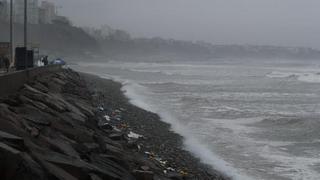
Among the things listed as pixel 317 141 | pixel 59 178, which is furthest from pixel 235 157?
pixel 59 178

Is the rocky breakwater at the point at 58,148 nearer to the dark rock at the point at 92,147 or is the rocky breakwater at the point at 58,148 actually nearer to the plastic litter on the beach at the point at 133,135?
the dark rock at the point at 92,147

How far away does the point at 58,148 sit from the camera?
802 cm

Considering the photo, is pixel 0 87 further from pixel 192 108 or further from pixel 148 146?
pixel 192 108

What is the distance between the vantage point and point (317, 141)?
16.9 metres

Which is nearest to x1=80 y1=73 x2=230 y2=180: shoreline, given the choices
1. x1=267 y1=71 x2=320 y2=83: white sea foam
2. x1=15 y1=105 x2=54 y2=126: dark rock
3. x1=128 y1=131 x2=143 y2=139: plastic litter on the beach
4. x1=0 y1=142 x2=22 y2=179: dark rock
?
x1=128 y1=131 x2=143 y2=139: plastic litter on the beach

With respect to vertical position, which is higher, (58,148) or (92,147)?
(58,148)

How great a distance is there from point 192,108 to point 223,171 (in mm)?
12863

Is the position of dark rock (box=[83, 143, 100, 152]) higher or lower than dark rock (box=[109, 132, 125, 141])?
higher

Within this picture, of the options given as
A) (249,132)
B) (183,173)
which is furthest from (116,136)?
(249,132)

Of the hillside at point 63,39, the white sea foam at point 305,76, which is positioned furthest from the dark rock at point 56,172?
the hillside at point 63,39

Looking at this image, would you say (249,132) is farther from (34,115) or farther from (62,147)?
(62,147)

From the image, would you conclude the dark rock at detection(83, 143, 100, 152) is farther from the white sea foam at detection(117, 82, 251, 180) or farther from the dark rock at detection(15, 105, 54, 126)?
the white sea foam at detection(117, 82, 251, 180)

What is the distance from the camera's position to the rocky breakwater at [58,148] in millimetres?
6328

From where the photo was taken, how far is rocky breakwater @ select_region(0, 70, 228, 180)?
249 inches
